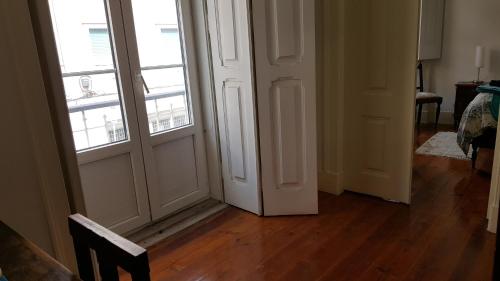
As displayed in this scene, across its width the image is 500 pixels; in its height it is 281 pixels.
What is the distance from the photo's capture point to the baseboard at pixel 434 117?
5.32m

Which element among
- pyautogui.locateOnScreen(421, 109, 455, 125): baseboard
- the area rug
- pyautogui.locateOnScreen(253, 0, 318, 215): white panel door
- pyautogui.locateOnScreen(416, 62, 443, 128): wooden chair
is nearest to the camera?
pyautogui.locateOnScreen(253, 0, 318, 215): white panel door

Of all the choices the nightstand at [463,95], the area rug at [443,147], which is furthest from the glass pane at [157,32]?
the nightstand at [463,95]

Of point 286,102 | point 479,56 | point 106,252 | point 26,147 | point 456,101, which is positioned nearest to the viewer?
point 106,252

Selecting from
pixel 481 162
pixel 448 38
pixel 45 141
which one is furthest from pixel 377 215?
pixel 448 38

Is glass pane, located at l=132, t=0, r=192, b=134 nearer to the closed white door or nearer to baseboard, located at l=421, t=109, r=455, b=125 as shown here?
the closed white door

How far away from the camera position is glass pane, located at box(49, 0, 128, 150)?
2.13 meters

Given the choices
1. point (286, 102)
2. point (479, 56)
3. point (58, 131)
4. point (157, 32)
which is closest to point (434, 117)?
point (479, 56)

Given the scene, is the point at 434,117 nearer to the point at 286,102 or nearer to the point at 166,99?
the point at 286,102

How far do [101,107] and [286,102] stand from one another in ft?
4.15

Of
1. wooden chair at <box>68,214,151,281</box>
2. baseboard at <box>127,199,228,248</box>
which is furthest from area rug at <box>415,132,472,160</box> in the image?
wooden chair at <box>68,214,151,281</box>

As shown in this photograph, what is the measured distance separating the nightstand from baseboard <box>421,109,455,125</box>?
1.14 ft

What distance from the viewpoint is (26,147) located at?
1380 millimetres

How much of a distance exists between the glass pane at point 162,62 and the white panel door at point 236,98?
28 centimetres

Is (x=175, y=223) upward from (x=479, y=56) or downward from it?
downward
